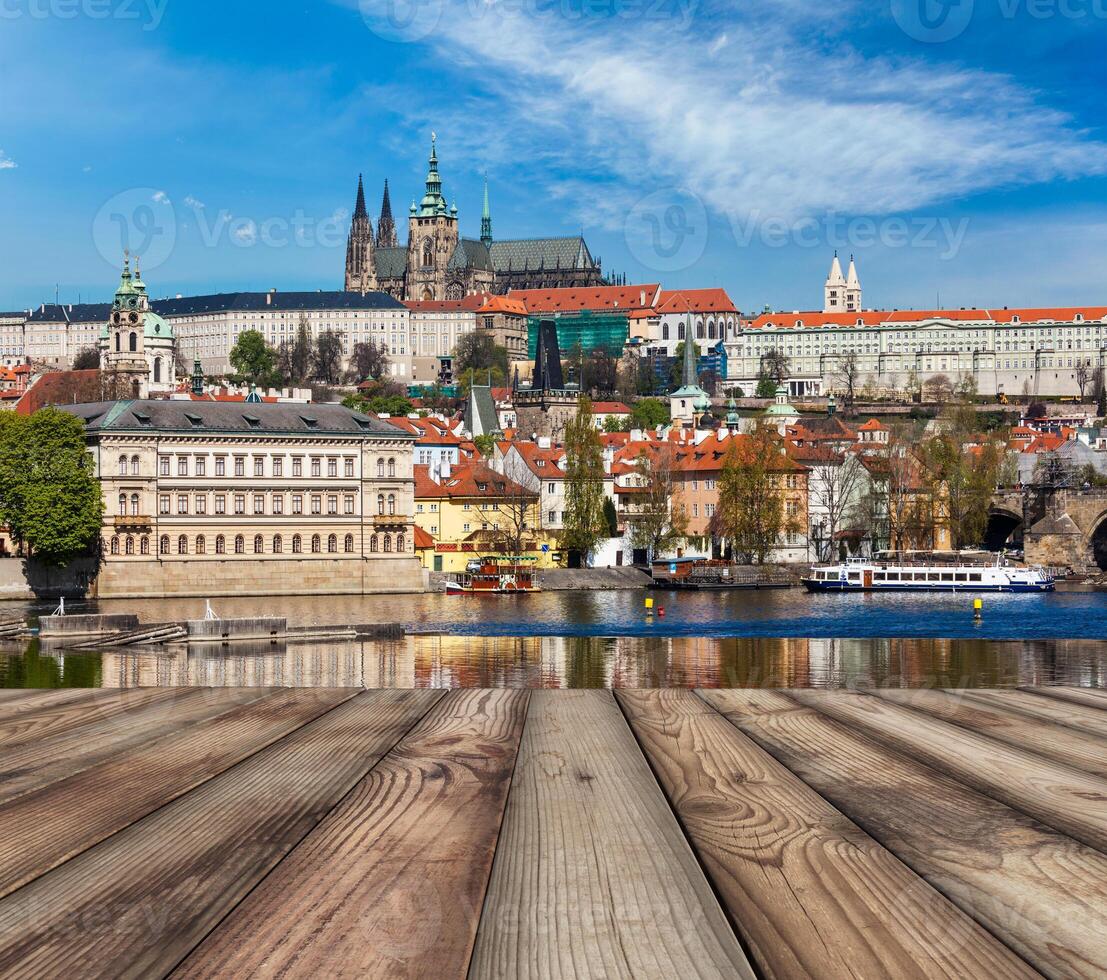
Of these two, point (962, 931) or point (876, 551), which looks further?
point (876, 551)

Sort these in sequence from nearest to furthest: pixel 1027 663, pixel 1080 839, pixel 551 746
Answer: pixel 1080 839
pixel 551 746
pixel 1027 663

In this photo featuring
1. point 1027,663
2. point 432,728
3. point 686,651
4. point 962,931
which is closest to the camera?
point 962,931

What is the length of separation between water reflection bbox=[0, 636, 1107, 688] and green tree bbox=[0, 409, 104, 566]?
1979 cm

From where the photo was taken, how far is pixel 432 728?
14.9 feet

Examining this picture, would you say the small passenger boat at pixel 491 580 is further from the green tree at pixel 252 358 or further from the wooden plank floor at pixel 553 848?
the green tree at pixel 252 358

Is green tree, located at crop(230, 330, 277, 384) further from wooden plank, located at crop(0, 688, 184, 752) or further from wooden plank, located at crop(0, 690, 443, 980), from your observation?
wooden plank, located at crop(0, 690, 443, 980)

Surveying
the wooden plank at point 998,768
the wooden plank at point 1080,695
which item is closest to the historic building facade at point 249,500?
the wooden plank at point 1080,695

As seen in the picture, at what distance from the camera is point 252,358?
7456 inches

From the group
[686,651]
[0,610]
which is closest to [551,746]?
[686,651]

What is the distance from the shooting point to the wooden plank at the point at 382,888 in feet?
8.26

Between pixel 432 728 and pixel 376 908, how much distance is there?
182 cm

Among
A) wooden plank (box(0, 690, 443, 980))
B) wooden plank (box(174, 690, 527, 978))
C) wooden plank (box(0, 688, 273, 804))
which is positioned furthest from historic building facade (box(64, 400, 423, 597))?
wooden plank (box(174, 690, 527, 978))

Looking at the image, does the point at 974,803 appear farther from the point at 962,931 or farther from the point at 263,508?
the point at 263,508

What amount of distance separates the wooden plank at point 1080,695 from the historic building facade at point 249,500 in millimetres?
56061
